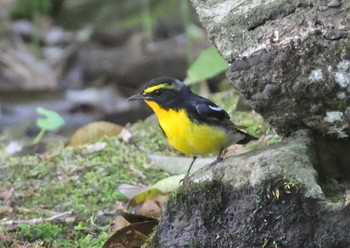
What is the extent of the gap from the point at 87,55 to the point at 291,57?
9.57m

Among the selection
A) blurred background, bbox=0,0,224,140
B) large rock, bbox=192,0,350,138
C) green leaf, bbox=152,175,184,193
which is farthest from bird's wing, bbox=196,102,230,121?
blurred background, bbox=0,0,224,140

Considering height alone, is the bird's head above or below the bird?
above

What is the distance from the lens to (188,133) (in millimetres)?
5000

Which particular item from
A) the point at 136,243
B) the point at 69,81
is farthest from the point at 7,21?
the point at 136,243

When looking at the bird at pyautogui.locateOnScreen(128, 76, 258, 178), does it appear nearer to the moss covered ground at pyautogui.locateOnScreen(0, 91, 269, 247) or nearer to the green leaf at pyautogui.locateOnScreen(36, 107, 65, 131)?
the moss covered ground at pyautogui.locateOnScreen(0, 91, 269, 247)

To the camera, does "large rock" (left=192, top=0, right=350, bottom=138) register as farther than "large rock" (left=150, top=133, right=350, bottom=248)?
Yes

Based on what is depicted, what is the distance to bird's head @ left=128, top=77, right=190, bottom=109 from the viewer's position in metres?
5.09

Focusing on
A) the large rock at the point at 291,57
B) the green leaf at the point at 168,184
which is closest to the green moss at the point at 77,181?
the green leaf at the point at 168,184

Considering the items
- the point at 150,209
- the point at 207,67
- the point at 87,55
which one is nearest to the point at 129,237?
the point at 150,209

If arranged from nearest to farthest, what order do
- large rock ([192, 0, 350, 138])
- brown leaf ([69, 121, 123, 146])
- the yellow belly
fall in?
large rock ([192, 0, 350, 138]) < the yellow belly < brown leaf ([69, 121, 123, 146])

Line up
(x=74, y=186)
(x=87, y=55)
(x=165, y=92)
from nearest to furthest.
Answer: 1. (x=165, y=92)
2. (x=74, y=186)
3. (x=87, y=55)

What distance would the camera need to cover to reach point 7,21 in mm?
15898

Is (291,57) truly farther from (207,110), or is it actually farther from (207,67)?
(207,67)

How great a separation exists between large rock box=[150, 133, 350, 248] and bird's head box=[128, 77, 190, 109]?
83 centimetres
